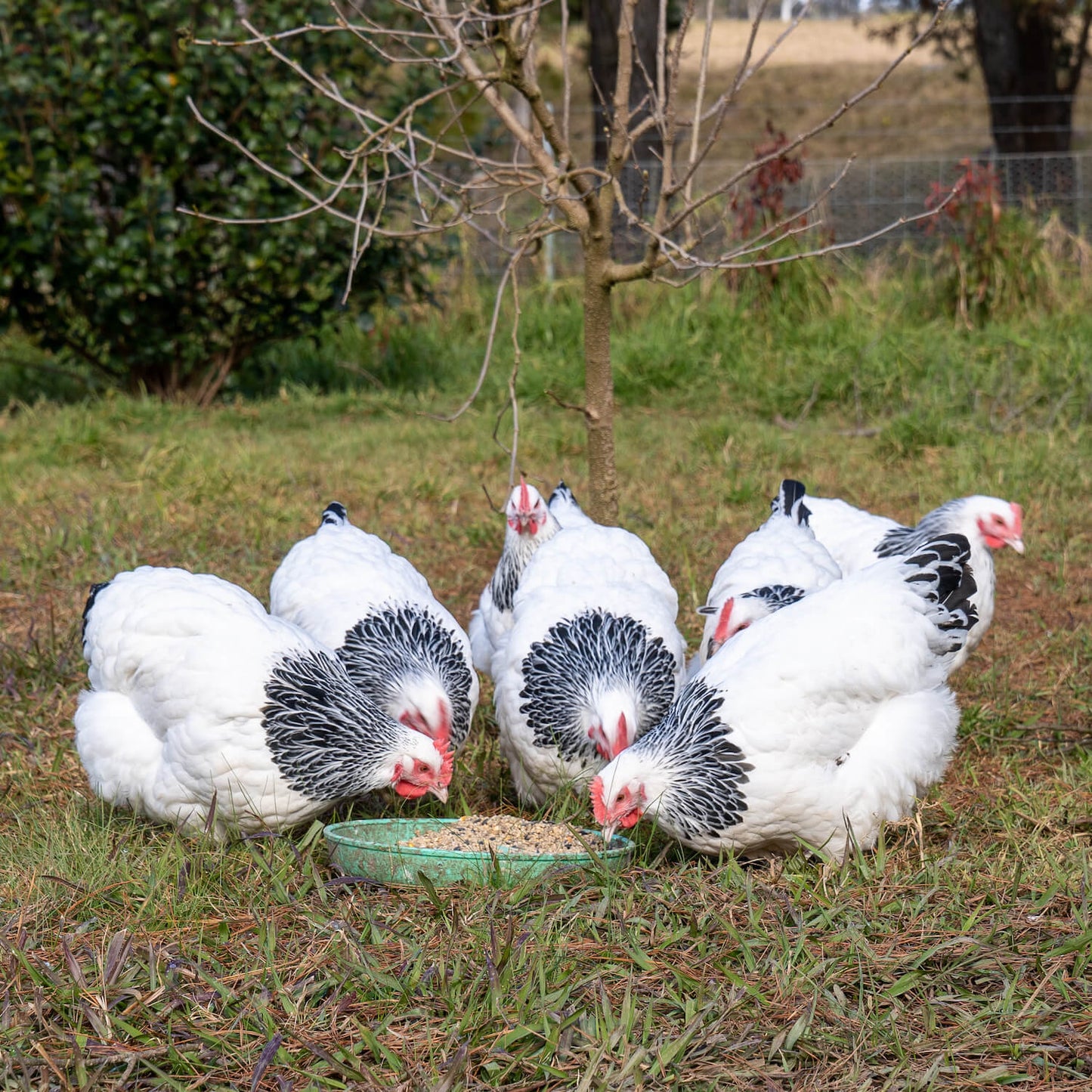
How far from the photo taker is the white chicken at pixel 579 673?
2.99m

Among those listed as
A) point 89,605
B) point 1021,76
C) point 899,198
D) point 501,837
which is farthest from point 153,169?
point 1021,76

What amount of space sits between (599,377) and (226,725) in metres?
1.71

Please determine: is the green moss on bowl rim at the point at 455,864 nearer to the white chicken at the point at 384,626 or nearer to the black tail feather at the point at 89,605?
the white chicken at the point at 384,626

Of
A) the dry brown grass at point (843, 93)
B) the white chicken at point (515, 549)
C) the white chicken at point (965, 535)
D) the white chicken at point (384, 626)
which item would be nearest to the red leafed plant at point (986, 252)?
the white chicken at point (965, 535)

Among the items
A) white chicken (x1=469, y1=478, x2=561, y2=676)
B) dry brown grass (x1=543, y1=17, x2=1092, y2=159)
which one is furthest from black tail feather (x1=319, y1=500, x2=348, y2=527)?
dry brown grass (x1=543, y1=17, x2=1092, y2=159)

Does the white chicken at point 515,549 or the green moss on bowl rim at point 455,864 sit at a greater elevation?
the white chicken at point 515,549

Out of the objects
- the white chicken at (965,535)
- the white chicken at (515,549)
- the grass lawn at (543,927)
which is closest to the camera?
the grass lawn at (543,927)

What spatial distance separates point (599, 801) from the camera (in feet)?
8.70

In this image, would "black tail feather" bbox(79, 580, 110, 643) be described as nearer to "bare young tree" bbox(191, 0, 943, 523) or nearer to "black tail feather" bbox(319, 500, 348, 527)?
"black tail feather" bbox(319, 500, 348, 527)

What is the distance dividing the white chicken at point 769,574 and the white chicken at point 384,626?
68 centimetres

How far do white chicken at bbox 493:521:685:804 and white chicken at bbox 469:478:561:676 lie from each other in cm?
29

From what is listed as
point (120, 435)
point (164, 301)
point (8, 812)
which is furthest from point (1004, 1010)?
point (164, 301)

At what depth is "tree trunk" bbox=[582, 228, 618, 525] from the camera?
12.4 ft

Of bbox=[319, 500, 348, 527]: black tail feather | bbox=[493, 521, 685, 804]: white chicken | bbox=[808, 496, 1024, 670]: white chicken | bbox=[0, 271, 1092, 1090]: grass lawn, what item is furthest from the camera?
bbox=[319, 500, 348, 527]: black tail feather
